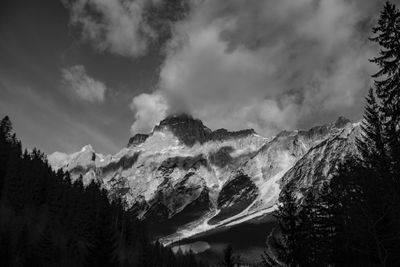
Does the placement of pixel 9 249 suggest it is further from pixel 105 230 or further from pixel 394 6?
pixel 394 6

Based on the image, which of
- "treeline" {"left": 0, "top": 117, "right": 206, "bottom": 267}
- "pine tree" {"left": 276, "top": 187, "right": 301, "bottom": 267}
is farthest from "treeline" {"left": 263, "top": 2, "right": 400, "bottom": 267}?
"treeline" {"left": 0, "top": 117, "right": 206, "bottom": 267}

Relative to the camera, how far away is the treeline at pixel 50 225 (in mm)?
42500

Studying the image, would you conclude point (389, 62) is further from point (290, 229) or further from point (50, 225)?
point (50, 225)

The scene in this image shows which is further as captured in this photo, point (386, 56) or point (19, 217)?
point (19, 217)

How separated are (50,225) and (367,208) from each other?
6586cm

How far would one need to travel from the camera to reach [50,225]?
72.6 m

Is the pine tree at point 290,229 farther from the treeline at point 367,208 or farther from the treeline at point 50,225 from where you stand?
the treeline at point 50,225

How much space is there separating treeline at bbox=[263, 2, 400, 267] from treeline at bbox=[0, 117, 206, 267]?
1921cm

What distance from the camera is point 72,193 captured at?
96875mm

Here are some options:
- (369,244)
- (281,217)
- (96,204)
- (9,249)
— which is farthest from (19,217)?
(369,244)

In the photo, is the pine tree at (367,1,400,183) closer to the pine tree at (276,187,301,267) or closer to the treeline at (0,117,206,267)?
the pine tree at (276,187,301,267)

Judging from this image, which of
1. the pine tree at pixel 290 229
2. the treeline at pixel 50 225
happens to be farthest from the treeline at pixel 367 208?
the treeline at pixel 50 225

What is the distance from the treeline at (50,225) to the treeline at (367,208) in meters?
19.2

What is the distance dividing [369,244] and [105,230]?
94.9 ft
